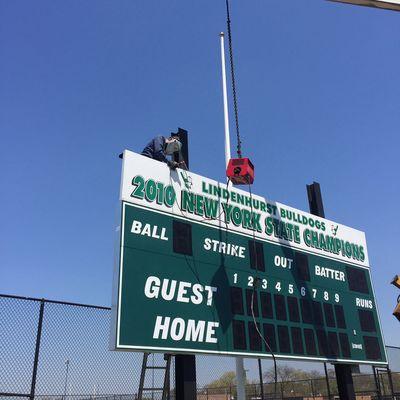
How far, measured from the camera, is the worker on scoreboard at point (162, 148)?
7949mm

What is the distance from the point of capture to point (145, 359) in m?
7.30

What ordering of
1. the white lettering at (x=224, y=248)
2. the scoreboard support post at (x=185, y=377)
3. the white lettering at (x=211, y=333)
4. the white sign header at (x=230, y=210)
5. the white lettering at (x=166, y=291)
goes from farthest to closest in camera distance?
the white lettering at (x=224, y=248)
the white sign header at (x=230, y=210)
the white lettering at (x=211, y=333)
the scoreboard support post at (x=185, y=377)
the white lettering at (x=166, y=291)

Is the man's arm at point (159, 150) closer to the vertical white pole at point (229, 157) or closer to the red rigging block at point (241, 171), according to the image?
the red rigging block at point (241, 171)

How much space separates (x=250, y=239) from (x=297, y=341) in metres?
1.93

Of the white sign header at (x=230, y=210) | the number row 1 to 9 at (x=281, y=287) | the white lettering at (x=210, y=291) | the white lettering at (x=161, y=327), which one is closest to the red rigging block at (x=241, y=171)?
the white sign header at (x=230, y=210)

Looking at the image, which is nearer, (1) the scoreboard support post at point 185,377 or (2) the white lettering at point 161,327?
(2) the white lettering at point 161,327

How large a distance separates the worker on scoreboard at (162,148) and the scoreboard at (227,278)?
46cm

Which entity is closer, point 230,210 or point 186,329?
point 186,329

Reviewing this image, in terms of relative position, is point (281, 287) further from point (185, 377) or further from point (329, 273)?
point (185, 377)

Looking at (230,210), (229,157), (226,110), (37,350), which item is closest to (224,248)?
(230,210)

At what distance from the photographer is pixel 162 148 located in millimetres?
8031

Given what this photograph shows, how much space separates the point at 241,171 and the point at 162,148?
55.5 inches

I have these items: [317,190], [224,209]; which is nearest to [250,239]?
[224,209]

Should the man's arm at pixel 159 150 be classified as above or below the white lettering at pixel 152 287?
above
